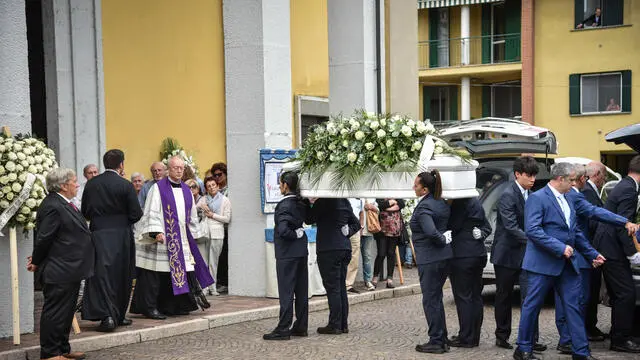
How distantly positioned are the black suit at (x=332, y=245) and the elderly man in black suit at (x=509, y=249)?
5.88 ft

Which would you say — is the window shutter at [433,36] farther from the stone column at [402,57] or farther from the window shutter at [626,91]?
the stone column at [402,57]

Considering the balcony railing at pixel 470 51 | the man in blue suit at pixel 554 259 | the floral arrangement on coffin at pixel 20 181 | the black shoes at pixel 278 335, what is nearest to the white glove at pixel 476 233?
the man in blue suit at pixel 554 259

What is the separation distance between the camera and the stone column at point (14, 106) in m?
10.3

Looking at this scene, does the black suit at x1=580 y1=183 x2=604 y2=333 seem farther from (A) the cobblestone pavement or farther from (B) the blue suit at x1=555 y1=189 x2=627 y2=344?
(A) the cobblestone pavement

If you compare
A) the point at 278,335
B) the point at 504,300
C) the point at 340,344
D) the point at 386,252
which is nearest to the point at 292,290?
the point at 278,335

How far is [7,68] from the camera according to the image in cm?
1045

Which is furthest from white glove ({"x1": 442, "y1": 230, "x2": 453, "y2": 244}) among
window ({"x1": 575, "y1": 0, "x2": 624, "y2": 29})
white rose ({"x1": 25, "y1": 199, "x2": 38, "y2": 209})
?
window ({"x1": 575, "y1": 0, "x2": 624, "y2": 29})

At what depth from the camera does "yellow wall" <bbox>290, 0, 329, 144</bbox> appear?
1997 cm

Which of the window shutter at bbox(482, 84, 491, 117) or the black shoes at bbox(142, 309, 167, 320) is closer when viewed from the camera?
the black shoes at bbox(142, 309, 167, 320)

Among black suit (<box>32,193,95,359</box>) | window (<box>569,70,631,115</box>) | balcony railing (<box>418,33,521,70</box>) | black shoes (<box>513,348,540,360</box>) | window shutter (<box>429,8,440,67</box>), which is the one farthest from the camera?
window shutter (<box>429,8,440,67</box>)

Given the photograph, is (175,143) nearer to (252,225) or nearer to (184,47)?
(184,47)

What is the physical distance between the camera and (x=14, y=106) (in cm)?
1048

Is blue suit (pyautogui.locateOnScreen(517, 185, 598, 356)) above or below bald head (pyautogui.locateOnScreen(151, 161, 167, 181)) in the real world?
below

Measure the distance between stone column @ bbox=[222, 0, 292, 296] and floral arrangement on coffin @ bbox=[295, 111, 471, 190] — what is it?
312 centimetres
